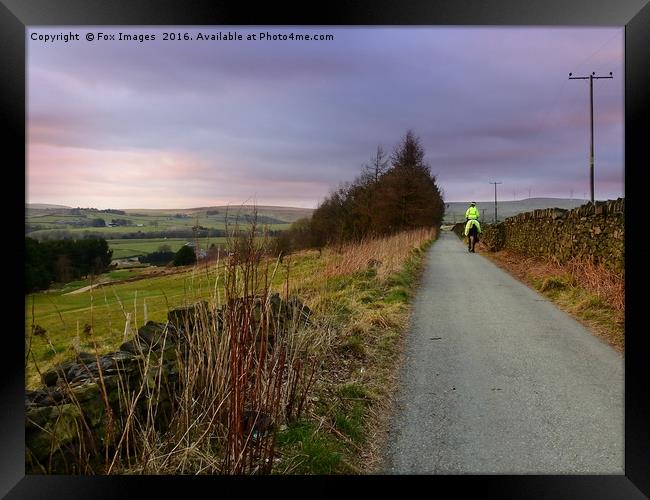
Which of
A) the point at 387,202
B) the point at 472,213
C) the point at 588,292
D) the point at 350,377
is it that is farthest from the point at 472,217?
the point at 350,377

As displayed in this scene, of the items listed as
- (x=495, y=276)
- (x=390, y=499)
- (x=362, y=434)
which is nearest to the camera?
(x=390, y=499)

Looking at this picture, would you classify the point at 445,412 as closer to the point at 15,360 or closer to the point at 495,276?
the point at 15,360

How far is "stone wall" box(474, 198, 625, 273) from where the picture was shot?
6.81 m

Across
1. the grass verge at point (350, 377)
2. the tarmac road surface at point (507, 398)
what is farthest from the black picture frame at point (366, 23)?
the grass verge at point (350, 377)

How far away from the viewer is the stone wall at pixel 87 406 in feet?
7.75

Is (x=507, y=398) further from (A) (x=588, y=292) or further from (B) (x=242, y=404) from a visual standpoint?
(A) (x=588, y=292)

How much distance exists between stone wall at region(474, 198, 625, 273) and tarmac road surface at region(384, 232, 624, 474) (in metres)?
1.09

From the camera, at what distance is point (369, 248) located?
29.3 ft

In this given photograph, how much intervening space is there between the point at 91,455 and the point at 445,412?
2.10 m

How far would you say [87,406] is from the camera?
254cm

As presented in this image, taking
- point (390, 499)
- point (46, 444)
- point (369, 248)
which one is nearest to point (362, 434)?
point (390, 499)

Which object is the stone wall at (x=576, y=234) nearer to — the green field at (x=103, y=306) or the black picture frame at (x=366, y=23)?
the black picture frame at (x=366, y=23)

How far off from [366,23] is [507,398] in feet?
8.49

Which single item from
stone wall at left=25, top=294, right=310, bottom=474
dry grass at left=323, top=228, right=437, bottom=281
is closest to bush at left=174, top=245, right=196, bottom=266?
stone wall at left=25, top=294, right=310, bottom=474
